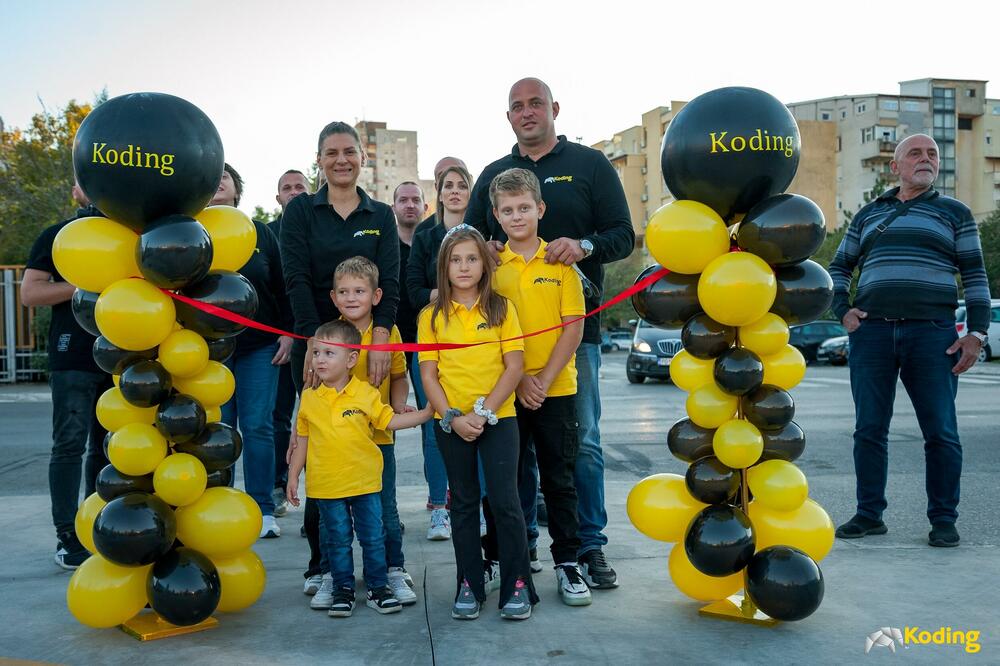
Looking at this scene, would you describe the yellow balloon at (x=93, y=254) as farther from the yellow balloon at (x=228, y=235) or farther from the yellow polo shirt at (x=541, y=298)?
the yellow polo shirt at (x=541, y=298)

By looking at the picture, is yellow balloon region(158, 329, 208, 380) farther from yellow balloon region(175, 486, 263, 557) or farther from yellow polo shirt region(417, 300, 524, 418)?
yellow polo shirt region(417, 300, 524, 418)

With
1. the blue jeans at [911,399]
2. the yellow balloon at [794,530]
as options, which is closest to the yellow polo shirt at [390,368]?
the yellow balloon at [794,530]

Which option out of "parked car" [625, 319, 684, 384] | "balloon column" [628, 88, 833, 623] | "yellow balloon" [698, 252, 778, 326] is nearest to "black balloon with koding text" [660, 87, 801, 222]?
"balloon column" [628, 88, 833, 623]

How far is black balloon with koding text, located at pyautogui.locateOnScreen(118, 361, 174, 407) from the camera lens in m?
3.39

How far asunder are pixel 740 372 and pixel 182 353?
235 cm

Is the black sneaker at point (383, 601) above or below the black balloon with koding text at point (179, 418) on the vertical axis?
below

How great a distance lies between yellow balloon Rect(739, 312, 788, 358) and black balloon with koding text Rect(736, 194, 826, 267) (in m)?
0.25

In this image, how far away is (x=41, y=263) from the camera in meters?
4.36

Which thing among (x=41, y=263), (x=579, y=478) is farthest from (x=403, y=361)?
(x=41, y=263)

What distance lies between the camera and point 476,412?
3.54 metres

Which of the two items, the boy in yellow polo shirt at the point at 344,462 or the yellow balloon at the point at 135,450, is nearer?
the yellow balloon at the point at 135,450

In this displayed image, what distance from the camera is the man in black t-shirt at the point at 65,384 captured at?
4.36 metres

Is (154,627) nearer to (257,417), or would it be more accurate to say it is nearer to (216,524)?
(216,524)

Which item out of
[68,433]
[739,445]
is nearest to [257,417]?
[68,433]
